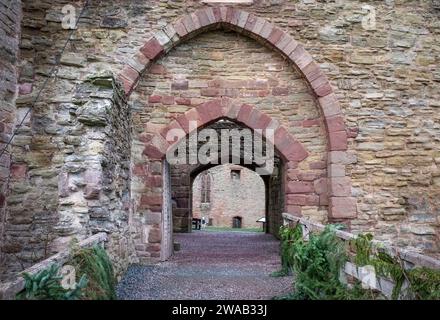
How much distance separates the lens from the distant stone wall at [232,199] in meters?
24.2

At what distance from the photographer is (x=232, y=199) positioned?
24.2m

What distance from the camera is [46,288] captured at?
247 cm

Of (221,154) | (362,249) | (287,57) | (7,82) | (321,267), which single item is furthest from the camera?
(221,154)

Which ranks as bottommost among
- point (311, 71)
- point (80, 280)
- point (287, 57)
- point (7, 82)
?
point (80, 280)

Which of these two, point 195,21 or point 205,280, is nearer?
point 205,280

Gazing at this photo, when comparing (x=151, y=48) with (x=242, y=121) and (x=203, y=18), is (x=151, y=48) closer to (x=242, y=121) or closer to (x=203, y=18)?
(x=203, y=18)

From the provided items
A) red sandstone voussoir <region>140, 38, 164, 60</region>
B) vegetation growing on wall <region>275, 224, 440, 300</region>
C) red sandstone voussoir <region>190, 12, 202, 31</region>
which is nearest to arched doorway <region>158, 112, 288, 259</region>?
red sandstone voussoir <region>140, 38, 164, 60</region>

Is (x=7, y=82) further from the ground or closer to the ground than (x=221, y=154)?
further from the ground

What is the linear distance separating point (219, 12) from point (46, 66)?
8.73ft

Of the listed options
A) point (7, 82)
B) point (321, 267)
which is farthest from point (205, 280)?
point (7, 82)

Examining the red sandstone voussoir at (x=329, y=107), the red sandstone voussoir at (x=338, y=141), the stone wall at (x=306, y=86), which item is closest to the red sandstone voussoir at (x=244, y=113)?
the stone wall at (x=306, y=86)

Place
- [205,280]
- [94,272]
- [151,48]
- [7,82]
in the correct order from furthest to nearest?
[151,48]
[7,82]
[205,280]
[94,272]

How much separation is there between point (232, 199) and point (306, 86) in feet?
58.1

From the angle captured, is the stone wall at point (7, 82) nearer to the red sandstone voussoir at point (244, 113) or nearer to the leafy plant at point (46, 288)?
the red sandstone voussoir at point (244, 113)
